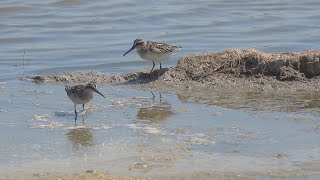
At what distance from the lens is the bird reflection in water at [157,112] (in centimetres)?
1090

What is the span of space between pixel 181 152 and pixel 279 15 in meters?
12.1

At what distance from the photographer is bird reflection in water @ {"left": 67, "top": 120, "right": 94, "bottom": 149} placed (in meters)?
9.62

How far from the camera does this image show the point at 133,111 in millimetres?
11250

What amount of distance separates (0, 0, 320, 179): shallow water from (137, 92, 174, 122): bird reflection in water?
1 cm

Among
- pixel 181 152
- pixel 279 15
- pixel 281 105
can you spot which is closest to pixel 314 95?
pixel 281 105

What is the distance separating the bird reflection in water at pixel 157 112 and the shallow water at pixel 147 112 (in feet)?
0.04

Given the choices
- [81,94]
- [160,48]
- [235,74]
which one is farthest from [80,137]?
[160,48]

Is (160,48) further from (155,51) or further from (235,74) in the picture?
(235,74)

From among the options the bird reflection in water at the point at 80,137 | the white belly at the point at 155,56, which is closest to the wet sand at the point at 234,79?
the white belly at the point at 155,56

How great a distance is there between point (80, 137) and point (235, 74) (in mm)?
3650

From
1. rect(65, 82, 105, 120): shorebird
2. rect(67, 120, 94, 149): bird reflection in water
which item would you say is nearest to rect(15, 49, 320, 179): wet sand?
rect(65, 82, 105, 120): shorebird

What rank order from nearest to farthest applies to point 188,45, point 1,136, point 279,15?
point 1,136 → point 188,45 → point 279,15

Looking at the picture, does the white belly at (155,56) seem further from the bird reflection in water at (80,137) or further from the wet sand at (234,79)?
the bird reflection in water at (80,137)

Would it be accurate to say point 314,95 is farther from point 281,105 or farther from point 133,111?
point 133,111
